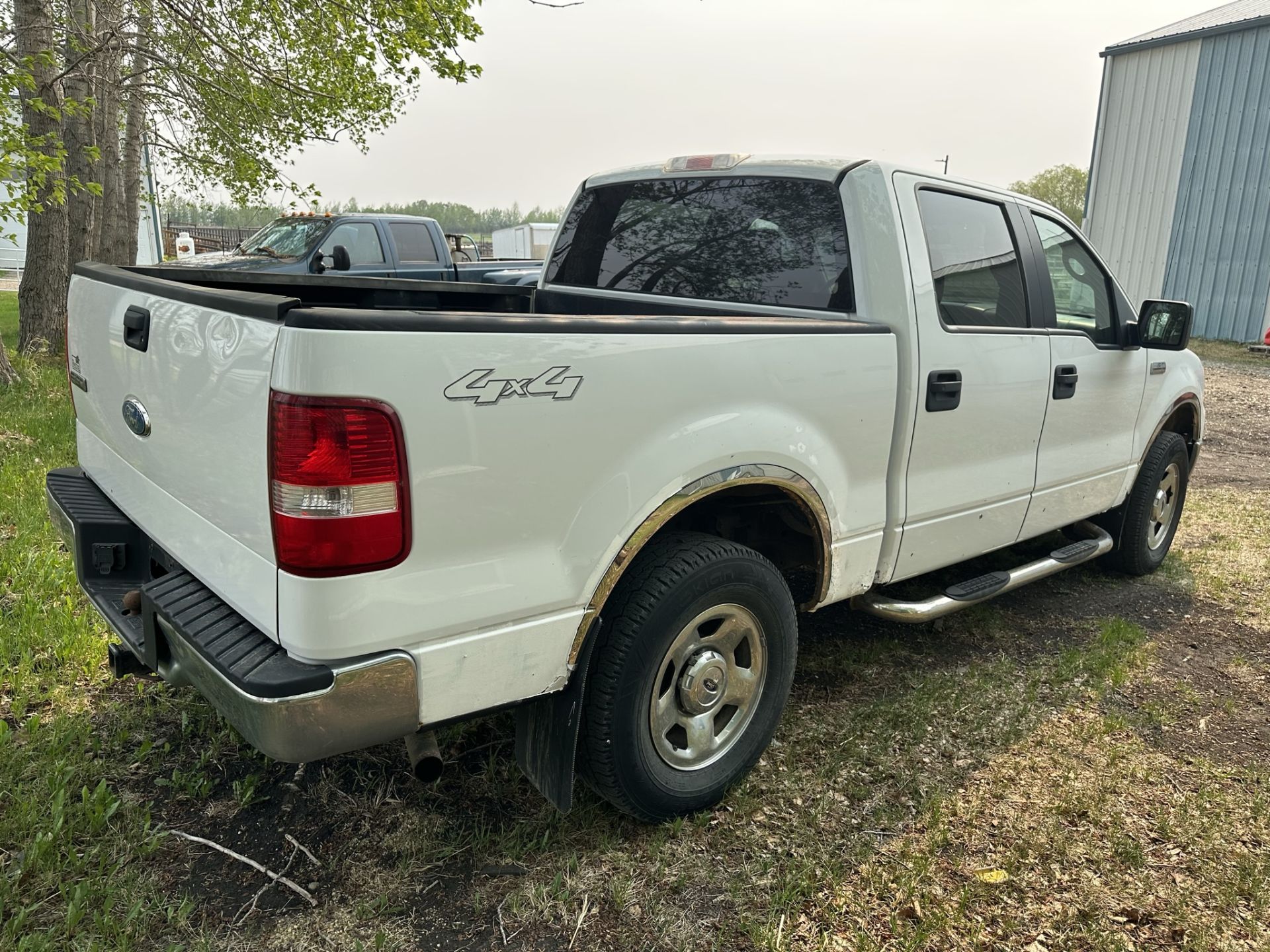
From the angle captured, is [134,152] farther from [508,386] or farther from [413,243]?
[508,386]

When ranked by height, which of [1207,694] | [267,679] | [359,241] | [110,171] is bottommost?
[1207,694]

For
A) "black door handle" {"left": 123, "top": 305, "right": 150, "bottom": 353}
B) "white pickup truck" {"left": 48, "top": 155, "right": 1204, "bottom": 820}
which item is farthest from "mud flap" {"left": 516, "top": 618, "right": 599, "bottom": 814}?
"black door handle" {"left": 123, "top": 305, "right": 150, "bottom": 353}

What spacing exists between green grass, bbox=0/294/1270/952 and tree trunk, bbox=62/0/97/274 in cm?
652

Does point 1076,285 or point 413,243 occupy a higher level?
point 413,243

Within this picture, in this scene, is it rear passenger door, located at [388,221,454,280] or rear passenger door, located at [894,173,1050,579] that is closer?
rear passenger door, located at [894,173,1050,579]

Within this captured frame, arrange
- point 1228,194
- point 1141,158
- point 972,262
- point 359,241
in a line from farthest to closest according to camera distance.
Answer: point 1141,158
point 1228,194
point 359,241
point 972,262

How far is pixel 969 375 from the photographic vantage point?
10.9 feet

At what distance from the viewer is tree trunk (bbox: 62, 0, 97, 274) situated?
8.39m

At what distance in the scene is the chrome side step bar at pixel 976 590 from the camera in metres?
3.38

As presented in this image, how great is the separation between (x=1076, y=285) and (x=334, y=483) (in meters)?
3.60

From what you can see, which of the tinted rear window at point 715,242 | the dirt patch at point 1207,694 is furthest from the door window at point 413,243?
the dirt patch at point 1207,694

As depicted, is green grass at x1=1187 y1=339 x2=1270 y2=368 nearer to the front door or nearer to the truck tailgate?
the front door

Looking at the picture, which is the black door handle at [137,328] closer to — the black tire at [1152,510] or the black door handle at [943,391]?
the black door handle at [943,391]

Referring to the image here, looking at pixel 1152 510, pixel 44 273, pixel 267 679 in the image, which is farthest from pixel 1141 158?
pixel 267 679
